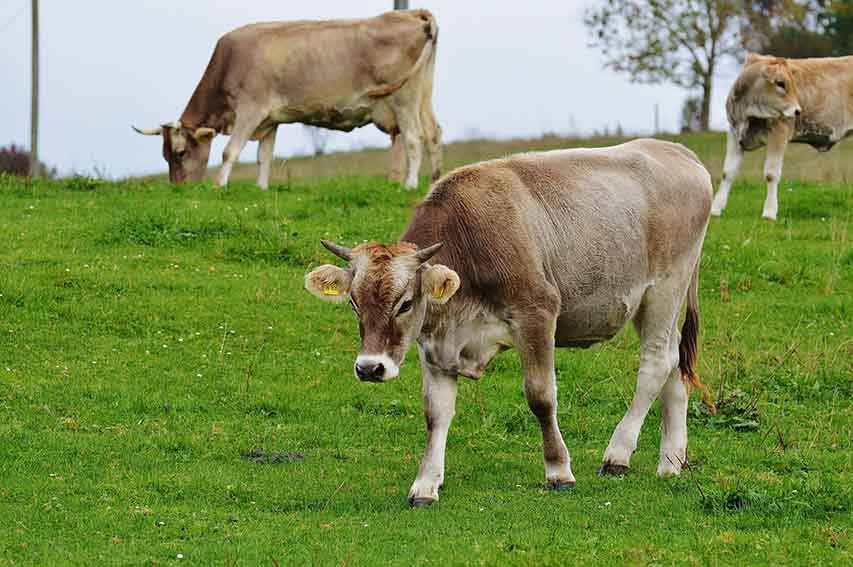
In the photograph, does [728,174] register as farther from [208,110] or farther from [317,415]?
[317,415]

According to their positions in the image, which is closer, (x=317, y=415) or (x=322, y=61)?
(x=317, y=415)

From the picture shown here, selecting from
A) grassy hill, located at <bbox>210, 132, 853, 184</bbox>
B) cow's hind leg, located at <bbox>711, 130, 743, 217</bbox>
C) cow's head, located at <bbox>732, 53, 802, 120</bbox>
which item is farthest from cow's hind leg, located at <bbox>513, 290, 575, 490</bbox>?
grassy hill, located at <bbox>210, 132, 853, 184</bbox>

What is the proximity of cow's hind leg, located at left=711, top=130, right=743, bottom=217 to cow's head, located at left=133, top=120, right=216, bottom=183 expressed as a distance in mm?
7706

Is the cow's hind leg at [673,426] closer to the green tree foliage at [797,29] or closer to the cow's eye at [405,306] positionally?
the cow's eye at [405,306]

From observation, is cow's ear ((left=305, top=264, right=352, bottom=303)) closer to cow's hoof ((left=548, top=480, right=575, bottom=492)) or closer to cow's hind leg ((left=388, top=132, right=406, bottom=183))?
cow's hoof ((left=548, top=480, right=575, bottom=492))

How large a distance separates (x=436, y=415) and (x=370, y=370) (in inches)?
35.3

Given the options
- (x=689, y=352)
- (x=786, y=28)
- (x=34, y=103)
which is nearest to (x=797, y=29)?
(x=786, y=28)

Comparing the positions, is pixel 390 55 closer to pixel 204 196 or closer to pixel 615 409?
pixel 204 196

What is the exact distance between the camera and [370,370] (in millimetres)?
8477

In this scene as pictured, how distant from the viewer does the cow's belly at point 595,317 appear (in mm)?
9750

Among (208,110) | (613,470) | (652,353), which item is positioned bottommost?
(613,470)

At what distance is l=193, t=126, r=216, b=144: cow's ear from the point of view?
2202cm

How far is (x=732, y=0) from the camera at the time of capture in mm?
45594

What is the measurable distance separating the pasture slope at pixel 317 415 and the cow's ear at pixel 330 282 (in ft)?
4.09
